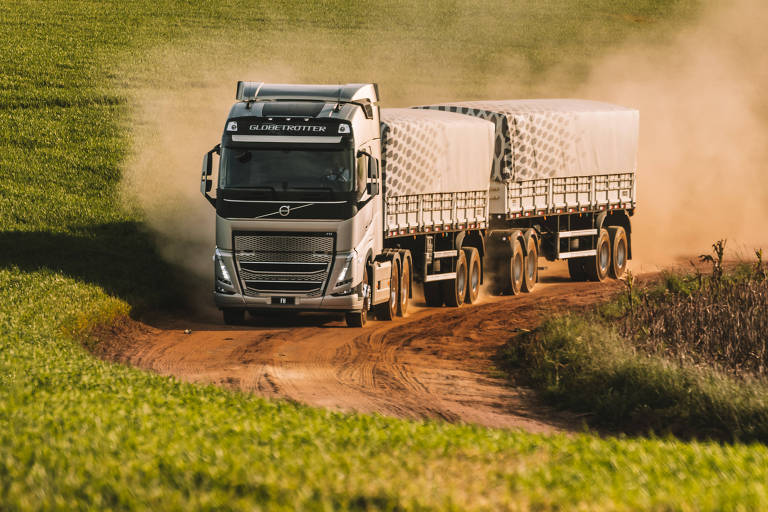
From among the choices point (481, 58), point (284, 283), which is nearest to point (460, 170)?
point (284, 283)

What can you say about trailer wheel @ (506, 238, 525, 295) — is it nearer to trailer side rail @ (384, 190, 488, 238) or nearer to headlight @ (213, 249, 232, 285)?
trailer side rail @ (384, 190, 488, 238)

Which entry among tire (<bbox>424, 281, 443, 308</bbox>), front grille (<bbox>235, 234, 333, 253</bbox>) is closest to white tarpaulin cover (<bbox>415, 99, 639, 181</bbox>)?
tire (<bbox>424, 281, 443, 308</bbox>)

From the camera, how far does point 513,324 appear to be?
22719 mm

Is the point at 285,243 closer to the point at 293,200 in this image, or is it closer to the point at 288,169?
the point at 293,200

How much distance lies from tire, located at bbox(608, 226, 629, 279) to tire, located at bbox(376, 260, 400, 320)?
9335 mm

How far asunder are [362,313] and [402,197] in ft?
10.1

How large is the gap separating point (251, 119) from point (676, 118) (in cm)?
3321

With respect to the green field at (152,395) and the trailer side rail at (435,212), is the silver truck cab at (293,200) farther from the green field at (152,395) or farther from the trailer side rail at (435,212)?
the green field at (152,395)

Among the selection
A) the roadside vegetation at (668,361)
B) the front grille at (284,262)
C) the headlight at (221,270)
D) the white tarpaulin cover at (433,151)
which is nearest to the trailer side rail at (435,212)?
the white tarpaulin cover at (433,151)

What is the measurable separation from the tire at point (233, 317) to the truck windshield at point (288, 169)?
9.55 feet

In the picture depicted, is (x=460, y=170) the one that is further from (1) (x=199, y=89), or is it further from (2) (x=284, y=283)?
(1) (x=199, y=89)

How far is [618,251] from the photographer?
31406 millimetres

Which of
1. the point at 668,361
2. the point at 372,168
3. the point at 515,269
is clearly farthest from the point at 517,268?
the point at 668,361

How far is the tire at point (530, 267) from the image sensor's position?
2789cm
